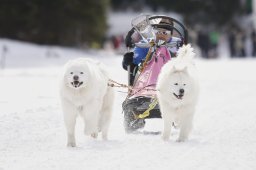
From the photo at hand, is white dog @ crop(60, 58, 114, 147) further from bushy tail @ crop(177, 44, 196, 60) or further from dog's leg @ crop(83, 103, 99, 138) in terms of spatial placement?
bushy tail @ crop(177, 44, 196, 60)

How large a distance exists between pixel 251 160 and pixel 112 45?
40.9 metres

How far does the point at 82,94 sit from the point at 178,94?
104 cm

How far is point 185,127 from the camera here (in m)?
8.73

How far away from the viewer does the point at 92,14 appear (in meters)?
34.6

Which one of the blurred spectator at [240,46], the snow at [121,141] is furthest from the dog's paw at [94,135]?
the blurred spectator at [240,46]

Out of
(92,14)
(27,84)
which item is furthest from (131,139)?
(92,14)

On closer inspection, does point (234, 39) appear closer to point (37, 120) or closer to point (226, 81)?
point (226, 81)

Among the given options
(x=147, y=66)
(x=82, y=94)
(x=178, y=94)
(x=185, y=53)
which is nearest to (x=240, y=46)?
(x=147, y=66)

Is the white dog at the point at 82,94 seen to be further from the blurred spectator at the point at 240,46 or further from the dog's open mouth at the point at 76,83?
the blurred spectator at the point at 240,46

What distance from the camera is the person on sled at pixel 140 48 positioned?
10202 mm

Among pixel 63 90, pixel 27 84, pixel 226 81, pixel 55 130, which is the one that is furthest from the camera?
pixel 226 81

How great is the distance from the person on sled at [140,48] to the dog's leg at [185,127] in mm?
1552

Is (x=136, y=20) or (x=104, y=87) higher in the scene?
(x=136, y=20)

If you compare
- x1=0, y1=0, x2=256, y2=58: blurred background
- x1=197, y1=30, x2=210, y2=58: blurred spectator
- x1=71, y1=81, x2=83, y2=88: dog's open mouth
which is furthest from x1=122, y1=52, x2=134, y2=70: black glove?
x1=197, y1=30, x2=210, y2=58: blurred spectator
